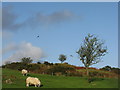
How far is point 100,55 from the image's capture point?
6125 centimetres

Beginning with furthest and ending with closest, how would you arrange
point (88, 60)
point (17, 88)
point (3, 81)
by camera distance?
1. point (88, 60)
2. point (3, 81)
3. point (17, 88)

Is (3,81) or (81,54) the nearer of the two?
(3,81)

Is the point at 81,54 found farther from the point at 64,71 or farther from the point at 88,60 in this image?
the point at 64,71

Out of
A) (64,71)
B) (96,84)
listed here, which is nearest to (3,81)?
(96,84)

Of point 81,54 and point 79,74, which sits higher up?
point 81,54

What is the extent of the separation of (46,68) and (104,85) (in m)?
26.2

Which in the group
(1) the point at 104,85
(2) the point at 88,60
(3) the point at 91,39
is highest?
(3) the point at 91,39

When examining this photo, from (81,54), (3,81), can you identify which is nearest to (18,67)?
(81,54)

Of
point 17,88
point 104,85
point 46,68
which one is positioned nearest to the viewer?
point 17,88

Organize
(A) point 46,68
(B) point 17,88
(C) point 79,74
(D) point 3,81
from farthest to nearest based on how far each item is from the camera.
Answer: (A) point 46,68 < (C) point 79,74 < (D) point 3,81 < (B) point 17,88

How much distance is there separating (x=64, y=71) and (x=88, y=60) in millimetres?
11622

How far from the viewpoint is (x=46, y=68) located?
75250 mm

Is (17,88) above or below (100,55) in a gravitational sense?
below

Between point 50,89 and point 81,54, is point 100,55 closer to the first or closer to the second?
point 81,54
